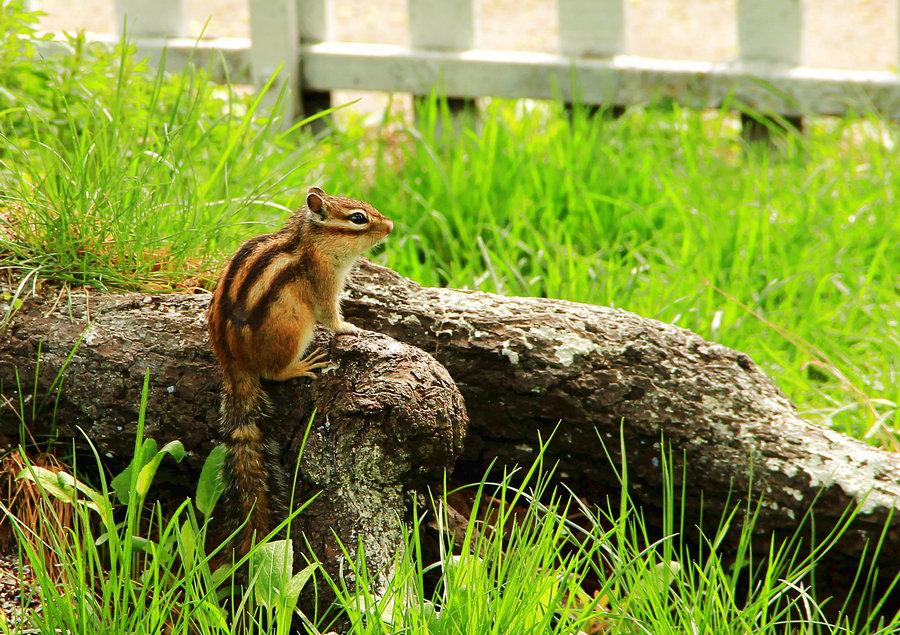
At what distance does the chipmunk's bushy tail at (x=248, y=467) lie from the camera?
2514 millimetres

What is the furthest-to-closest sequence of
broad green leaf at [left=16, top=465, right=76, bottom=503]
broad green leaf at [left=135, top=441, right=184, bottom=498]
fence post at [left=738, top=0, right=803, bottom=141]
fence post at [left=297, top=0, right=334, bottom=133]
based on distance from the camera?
Answer: 1. fence post at [left=297, top=0, right=334, bottom=133]
2. fence post at [left=738, top=0, right=803, bottom=141]
3. broad green leaf at [left=16, top=465, right=76, bottom=503]
4. broad green leaf at [left=135, top=441, right=184, bottom=498]

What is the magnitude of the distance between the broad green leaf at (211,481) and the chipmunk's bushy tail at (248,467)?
0.02 m

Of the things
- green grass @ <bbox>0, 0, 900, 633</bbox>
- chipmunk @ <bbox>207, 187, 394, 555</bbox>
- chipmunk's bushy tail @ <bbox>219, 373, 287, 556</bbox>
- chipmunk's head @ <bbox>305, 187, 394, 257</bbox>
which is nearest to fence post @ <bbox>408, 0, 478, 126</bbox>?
green grass @ <bbox>0, 0, 900, 633</bbox>

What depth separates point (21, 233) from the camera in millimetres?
3074

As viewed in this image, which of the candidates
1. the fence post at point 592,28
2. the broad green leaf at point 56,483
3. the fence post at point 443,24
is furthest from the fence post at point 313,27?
the broad green leaf at point 56,483

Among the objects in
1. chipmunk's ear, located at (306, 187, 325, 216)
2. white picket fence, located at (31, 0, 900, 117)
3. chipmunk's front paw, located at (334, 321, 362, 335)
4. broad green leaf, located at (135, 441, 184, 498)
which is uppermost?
white picket fence, located at (31, 0, 900, 117)

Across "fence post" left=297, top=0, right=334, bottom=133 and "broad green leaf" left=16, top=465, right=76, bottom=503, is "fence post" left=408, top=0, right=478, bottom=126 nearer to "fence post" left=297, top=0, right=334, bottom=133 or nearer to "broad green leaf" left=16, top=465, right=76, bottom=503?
"fence post" left=297, top=0, right=334, bottom=133

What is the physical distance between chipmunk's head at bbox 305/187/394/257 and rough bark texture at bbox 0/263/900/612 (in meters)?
0.25

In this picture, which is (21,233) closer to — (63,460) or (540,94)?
(63,460)

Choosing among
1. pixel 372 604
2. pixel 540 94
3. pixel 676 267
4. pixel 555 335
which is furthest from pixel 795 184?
pixel 372 604

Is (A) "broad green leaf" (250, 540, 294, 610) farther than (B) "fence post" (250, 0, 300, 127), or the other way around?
(B) "fence post" (250, 0, 300, 127)

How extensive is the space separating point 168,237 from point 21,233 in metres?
0.46

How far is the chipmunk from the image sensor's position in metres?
2.54

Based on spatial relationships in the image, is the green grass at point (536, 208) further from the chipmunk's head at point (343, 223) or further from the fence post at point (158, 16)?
the fence post at point (158, 16)
